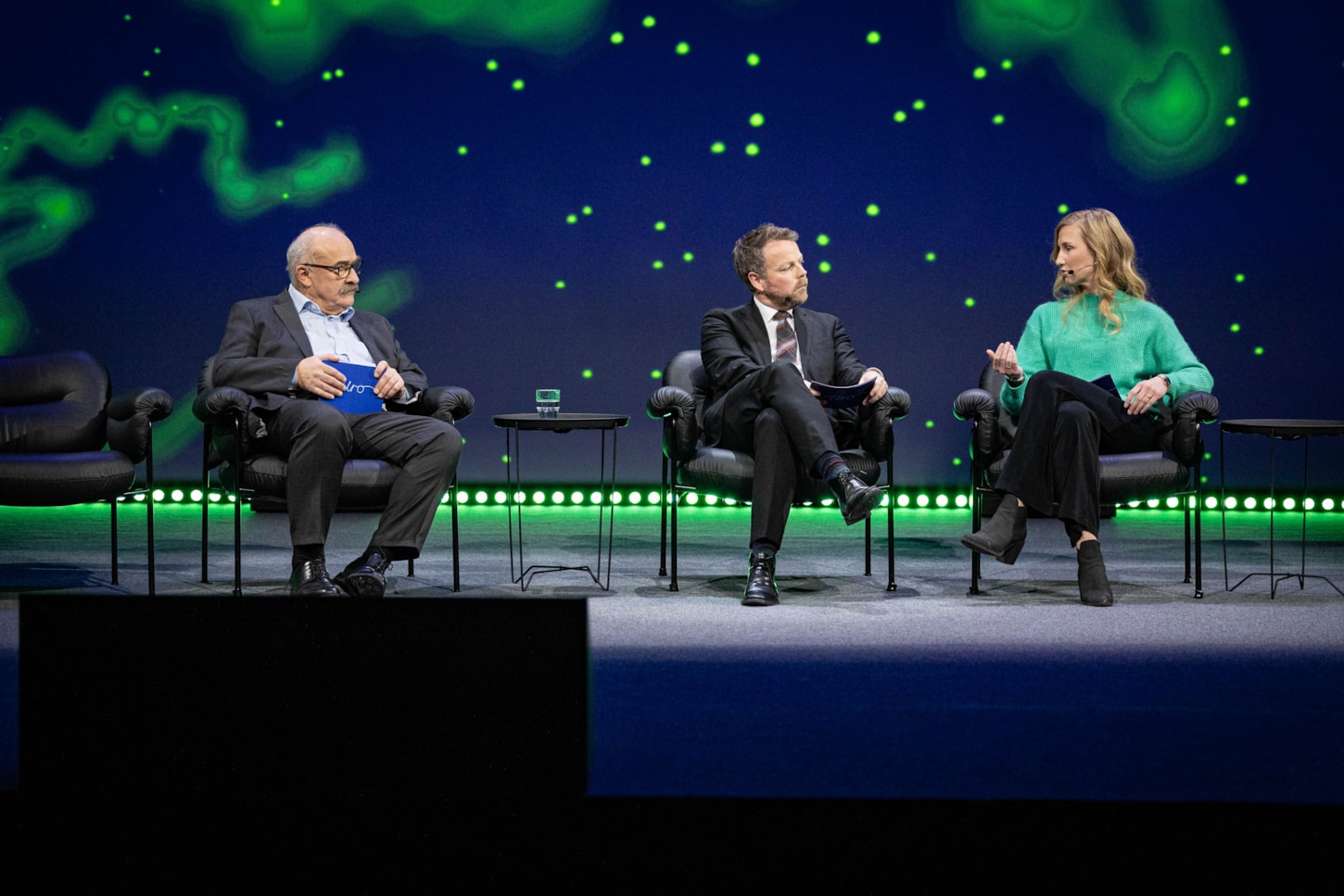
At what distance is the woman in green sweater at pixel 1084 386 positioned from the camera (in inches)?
141

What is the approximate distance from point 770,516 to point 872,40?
11.8 ft

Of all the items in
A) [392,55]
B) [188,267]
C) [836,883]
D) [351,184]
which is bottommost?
[836,883]

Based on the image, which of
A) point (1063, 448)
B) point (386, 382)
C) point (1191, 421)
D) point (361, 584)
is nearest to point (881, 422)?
point (1063, 448)

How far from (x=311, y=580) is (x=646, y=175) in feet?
12.1

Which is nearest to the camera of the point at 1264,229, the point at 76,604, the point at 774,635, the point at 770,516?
the point at 76,604

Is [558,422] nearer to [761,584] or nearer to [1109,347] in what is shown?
[761,584]

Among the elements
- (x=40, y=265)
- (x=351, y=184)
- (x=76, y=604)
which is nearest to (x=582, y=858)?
(x=76, y=604)

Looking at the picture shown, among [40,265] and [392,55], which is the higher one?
[392,55]

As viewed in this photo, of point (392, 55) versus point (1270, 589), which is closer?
point (1270, 589)

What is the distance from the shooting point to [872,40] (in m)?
6.31

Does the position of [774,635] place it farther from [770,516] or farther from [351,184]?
[351,184]

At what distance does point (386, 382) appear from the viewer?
3711mm

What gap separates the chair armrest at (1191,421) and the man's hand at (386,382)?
2320 millimetres

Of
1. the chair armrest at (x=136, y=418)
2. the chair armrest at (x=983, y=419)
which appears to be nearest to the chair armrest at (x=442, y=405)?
the chair armrest at (x=136, y=418)
